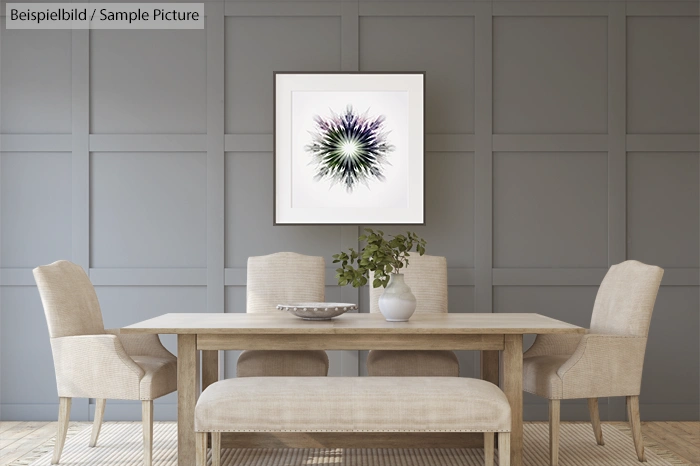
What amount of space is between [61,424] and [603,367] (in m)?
2.43

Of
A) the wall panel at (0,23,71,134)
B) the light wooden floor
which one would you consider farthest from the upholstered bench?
the wall panel at (0,23,71,134)

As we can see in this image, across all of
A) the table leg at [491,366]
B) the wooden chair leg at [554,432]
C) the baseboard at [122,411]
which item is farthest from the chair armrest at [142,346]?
the wooden chair leg at [554,432]

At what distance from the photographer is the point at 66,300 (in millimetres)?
3176

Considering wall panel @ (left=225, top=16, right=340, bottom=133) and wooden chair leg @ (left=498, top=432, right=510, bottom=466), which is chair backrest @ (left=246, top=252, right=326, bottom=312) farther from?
wooden chair leg @ (left=498, top=432, right=510, bottom=466)

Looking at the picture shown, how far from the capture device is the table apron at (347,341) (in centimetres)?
288

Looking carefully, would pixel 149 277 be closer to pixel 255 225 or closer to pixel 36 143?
pixel 255 225

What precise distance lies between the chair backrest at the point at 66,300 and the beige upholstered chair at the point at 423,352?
1.40 metres

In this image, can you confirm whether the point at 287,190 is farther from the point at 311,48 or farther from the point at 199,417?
the point at 199,417

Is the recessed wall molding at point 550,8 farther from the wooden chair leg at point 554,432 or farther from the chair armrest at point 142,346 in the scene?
the chair armrest at point 142,346

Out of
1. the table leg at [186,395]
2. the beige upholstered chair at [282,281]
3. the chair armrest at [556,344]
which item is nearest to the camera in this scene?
the table leg at [186,395]

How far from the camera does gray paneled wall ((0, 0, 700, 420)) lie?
13.9 ft

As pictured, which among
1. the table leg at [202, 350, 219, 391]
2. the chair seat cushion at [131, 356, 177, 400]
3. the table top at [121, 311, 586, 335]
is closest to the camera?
the table top at [121, 311, 586, 335]

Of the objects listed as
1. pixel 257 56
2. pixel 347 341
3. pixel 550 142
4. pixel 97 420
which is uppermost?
pixel 257 56

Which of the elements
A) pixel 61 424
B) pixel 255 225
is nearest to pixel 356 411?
pixel 61 424
